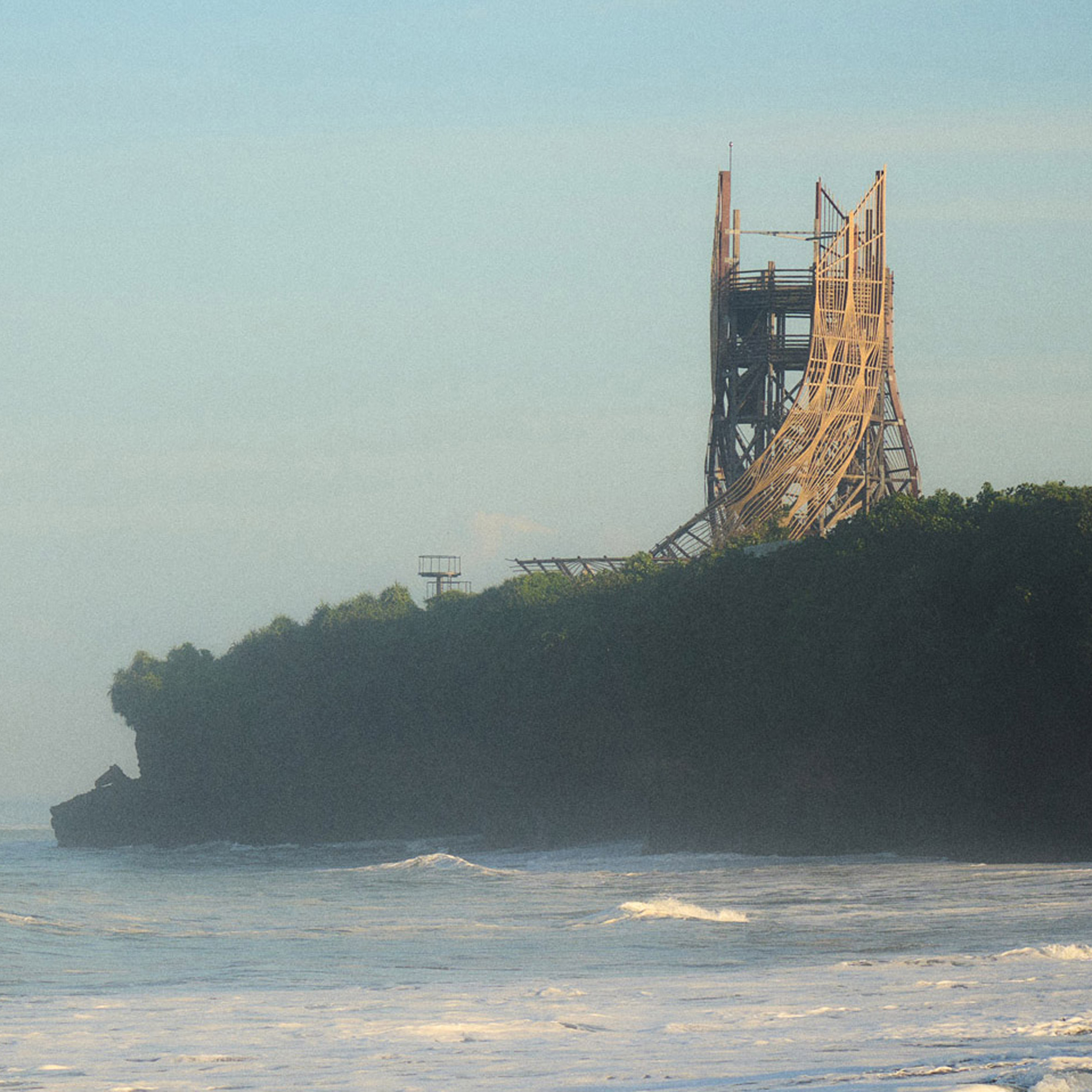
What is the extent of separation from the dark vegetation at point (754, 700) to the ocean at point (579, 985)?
4219 millimetres

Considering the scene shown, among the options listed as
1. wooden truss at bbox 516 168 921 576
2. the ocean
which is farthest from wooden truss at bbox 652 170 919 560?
the ocean

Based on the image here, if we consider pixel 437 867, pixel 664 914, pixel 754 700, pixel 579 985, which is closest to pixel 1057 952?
pixel 579 985

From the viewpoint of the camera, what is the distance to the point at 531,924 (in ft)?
110

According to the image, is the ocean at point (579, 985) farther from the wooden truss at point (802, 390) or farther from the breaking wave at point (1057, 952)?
the wooden truss at point (802, 390)

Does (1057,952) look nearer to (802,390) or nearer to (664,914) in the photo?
(664,914)

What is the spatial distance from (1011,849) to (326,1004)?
96.1 ft

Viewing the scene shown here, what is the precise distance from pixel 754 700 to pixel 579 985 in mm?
33378

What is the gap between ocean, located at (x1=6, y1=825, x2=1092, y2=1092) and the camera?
15305 mm

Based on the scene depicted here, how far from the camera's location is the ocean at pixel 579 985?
15.3 metres

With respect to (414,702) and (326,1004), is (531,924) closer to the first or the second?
(326,1004)

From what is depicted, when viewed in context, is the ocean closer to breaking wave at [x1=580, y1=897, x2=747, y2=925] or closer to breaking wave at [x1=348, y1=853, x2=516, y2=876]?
breaking wave at [x1=580, y1=897, x2=747, y2=925]

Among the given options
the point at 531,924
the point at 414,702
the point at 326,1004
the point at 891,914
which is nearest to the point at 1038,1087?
the point at 326,1004

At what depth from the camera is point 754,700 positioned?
181ft

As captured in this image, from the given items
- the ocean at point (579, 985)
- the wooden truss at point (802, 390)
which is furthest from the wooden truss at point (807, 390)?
the ocean at point (579, 985)
